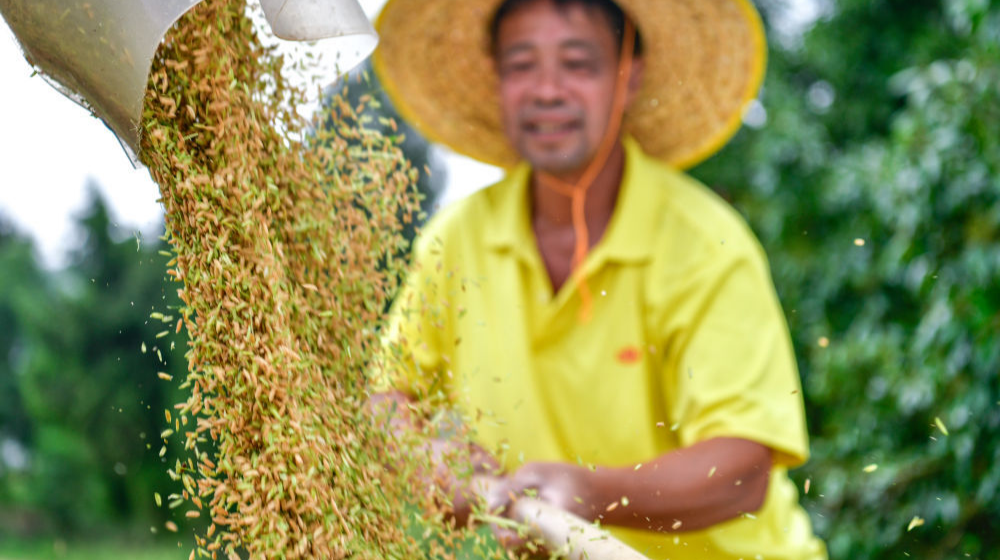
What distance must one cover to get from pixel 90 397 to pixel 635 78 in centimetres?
541

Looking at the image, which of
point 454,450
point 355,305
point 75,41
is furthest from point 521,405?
point 75,41

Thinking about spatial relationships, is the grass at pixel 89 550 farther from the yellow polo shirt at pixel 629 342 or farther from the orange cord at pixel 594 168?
the orange cord at pixel 594 168

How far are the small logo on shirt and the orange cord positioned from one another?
198 millimetres

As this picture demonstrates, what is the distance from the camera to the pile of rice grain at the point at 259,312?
122cm

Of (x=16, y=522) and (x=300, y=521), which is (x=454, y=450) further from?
(x=16, y=522)

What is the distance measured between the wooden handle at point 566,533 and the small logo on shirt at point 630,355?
0.51 meters

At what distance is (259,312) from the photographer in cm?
125

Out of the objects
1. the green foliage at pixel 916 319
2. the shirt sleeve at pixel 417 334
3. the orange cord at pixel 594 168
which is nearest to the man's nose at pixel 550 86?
the orange cord at pixel 594 168

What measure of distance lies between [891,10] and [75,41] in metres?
Answer: 4.33

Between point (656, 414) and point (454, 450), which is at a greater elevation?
point (454, 450)

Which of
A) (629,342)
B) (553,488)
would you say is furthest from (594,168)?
(553,488)

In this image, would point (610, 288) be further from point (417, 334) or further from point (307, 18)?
point (307, 18)

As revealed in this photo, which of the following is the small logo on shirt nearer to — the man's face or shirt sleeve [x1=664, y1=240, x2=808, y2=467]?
shirt sleeve [x1=664, y1=240, x2=808, y2=467]

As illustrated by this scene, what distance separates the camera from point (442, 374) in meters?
1.97
